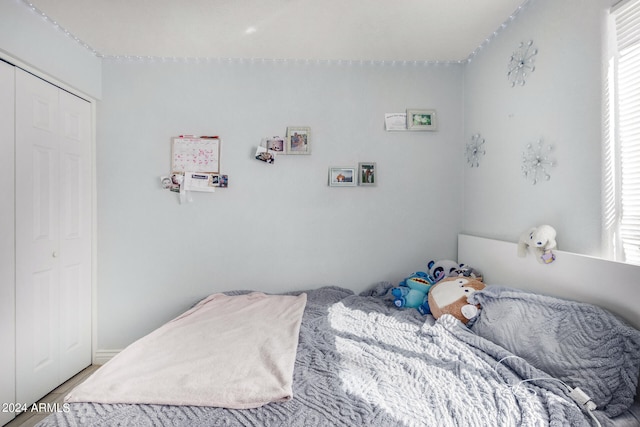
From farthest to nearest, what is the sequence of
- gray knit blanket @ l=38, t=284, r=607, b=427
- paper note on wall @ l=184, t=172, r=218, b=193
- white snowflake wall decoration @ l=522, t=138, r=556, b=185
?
paper note on wall @ l=184, t=172, r=218, b=193 → white snowflake wall decoration @ l=522, t=138, r=556, b=185 → gray knit blanket @ l=38, t=284, r=607, b=427

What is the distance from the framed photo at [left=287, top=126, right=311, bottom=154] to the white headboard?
57.9 inches

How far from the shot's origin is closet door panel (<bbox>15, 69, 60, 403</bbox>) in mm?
1937

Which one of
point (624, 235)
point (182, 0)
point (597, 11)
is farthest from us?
point (182, 0)

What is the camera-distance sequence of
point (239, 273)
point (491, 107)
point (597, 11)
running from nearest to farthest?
point (597, 11)
point (491, 107)
point (239, 273)

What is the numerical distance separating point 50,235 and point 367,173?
229cm

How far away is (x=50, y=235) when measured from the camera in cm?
216

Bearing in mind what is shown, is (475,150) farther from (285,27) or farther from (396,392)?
(396,392)

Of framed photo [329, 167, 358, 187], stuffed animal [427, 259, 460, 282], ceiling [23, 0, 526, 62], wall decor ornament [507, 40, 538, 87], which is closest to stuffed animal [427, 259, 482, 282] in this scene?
stuffed animal [427, 259, 460, 282]

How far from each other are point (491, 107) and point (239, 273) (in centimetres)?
228

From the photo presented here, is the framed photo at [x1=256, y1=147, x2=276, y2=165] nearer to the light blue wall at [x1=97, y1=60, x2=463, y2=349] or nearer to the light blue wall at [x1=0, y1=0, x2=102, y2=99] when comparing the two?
the light blue wall at [x1=97, y1=60, x2=463, y2=349]

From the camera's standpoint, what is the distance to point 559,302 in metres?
1.37

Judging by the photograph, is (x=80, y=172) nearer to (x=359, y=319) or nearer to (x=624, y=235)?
(x=359, y=319)

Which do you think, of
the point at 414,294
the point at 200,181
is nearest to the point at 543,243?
the point at 414,294

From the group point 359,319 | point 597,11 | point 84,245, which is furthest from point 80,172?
point 597,11
